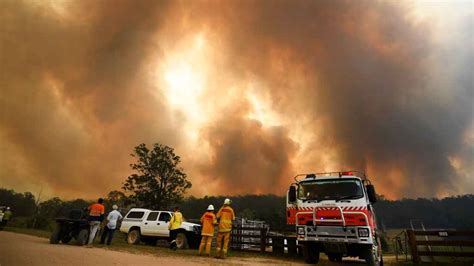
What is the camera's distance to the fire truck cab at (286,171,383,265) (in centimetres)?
786

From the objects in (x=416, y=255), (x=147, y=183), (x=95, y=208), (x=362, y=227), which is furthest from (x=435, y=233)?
(x=147, y=183)

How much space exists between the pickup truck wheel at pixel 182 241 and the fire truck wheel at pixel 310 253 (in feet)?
20.7

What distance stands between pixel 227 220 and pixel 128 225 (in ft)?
28.9

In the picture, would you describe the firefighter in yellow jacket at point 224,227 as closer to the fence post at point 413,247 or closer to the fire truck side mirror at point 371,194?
the fire truck side mirror at point 371,194

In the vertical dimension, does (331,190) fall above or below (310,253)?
above

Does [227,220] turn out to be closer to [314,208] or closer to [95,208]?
[314,208]

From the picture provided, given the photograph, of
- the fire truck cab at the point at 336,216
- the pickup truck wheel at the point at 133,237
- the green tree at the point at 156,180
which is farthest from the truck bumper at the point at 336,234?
the green tree at the point at 156,180

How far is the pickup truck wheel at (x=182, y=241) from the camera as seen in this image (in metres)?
13.0

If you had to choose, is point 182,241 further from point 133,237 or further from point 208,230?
point 133,237

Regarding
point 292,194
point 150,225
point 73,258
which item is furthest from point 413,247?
point 150,225

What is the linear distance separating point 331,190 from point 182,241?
315 inches

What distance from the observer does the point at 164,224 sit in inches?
590

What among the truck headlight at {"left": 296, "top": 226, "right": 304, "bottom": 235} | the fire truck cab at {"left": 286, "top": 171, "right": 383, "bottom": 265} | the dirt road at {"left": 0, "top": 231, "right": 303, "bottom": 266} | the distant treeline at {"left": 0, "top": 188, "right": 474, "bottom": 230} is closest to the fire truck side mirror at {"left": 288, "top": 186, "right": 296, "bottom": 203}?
the fire truck cab at {"left": 286, "top": 171, "right": 383, "bottom": 265}

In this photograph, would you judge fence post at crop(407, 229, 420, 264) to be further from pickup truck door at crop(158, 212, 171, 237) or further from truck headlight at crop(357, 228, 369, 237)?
pickup truck door at crop(158, 212, 171, 237)
